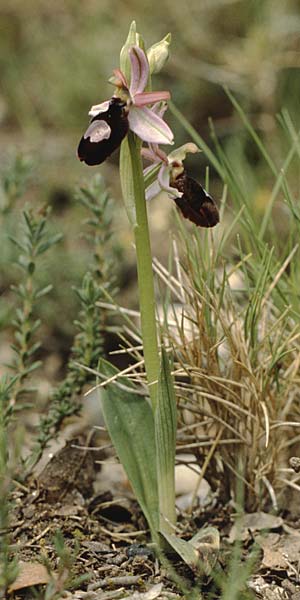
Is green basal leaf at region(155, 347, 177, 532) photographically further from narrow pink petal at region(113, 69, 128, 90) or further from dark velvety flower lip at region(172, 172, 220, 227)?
narrow pink petal at region(113, 69, 128, 90)

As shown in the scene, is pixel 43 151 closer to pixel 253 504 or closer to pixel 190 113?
pixel 190 113

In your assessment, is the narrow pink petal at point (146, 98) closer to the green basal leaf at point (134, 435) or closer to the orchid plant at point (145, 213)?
the orchid plant at point (145, 213)

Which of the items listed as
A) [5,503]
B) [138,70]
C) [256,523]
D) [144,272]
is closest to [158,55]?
[138,70]

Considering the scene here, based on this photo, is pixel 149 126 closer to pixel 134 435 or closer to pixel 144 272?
pixel 144 272

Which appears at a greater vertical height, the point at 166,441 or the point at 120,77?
the point at 120,77

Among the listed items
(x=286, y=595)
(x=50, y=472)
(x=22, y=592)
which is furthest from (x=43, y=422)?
(x=286, y=595)
